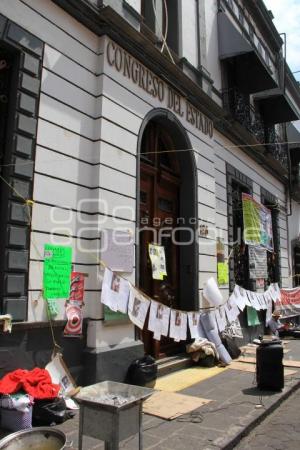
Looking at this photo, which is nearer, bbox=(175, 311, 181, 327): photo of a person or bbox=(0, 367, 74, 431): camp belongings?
bbox=(0, 367, 74, 431): camp belongings

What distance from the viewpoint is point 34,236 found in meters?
5.60

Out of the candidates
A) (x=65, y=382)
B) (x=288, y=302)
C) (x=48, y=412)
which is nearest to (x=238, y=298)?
(x=288, y=302)

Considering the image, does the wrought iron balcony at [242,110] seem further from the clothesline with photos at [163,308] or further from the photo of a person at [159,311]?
the photo of a person at [159,311]

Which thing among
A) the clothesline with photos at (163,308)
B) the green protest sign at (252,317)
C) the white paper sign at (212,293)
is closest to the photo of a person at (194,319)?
the clothesline with photos at (163,308)

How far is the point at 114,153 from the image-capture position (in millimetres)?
6914

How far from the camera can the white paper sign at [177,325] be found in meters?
7.60

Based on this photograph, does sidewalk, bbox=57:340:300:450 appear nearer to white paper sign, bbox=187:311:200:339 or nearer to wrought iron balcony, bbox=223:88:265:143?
white paper sign, bbox=187:311:200:339

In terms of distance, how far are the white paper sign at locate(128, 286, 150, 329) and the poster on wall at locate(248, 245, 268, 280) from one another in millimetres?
6150

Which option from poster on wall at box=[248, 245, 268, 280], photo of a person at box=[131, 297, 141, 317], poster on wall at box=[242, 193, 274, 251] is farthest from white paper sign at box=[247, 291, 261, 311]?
photo of a person at box=[131, 297, 141, 317]

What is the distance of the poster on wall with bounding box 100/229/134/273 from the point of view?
21.3 feet

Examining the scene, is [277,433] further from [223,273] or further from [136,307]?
[223,273]

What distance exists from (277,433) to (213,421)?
2.44ft

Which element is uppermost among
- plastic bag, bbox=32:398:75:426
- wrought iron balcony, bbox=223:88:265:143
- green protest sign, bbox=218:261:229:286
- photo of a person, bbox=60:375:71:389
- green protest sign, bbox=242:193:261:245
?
wrought iron balcony, bbox=223:88:265:143

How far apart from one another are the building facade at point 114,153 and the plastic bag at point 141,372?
16 cm
